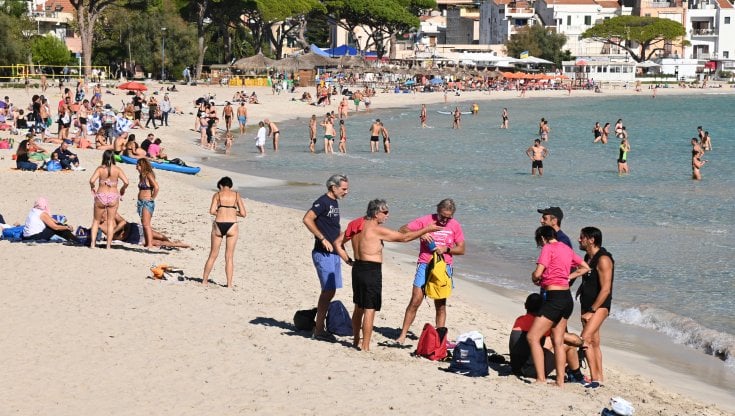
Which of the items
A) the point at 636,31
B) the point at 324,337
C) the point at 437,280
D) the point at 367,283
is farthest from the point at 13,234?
the point at 636,31

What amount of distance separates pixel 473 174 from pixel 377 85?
161ft

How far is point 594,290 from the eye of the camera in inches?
331

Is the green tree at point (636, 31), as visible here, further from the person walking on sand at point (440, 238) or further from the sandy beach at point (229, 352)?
the person walking on sand at point (440, 238)

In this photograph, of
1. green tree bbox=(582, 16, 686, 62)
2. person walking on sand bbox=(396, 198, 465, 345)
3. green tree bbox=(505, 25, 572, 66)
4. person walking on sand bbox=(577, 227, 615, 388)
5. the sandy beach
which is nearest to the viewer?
the sandy beach

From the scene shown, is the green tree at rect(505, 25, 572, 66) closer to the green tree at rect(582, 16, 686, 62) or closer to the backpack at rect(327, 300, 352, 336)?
the green tree at rect(582, 16, 686, 62)

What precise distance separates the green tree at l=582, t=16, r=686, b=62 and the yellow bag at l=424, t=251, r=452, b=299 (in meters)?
109

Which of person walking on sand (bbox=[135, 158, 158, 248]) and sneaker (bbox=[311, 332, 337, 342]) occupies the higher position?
person walking on sand (bbox=[135, 158, 158, 248])

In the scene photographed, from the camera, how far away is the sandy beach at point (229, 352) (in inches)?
297

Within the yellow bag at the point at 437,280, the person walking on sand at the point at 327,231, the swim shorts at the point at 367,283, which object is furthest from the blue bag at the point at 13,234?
the yellow bag at the point at 437,280

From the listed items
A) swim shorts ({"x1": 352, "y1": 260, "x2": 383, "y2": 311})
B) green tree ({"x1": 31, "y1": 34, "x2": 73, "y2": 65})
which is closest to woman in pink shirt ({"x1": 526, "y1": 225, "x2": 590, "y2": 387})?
swim shorts ({"x1": 352, "y1": 260, "x2": 383, "y2": 311})

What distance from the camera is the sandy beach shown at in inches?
297

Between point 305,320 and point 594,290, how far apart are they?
2.67 m

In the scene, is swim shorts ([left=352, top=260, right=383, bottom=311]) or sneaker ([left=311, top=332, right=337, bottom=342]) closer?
swim shorts ([left=352, top=260, right=383, bottom=311])

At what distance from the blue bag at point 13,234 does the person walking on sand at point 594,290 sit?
7.55m
